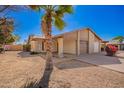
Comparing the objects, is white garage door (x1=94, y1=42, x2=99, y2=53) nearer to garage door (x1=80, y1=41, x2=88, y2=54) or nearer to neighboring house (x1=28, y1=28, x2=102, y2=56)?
neighboring house (x1=28, y1=28, x2=102, y2=56)

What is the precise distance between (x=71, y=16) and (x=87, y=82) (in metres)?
4.44

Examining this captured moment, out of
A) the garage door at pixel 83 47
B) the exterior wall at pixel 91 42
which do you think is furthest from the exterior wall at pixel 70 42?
the exterior wall at pixel 91 42

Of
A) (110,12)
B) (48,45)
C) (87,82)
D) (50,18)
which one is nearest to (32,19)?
(50,18)

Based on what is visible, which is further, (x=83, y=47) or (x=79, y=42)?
(x=83, y=47)

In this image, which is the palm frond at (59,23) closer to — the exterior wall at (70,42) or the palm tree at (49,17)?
the palm tree at (49,17)

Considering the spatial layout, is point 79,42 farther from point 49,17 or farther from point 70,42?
point 49,17

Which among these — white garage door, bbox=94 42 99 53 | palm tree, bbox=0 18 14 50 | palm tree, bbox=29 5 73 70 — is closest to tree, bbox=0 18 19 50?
palm tree, bbox=0 18 14 50

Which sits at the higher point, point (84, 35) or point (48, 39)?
point (84, 35)

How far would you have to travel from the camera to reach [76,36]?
15.9 meters

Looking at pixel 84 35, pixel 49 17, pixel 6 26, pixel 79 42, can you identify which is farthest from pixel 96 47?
pixel 49 17

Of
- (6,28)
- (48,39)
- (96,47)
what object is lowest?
(96,47)

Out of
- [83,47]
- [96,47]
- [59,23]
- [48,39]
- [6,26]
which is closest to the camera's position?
[48,39]

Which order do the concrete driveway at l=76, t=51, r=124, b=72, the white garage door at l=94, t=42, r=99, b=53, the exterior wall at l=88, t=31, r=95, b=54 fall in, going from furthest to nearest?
the white garage door at l=94, t=42, r=99, b=53 → the exterior wall at l=88, t=31, r=95, b=54 → the concrete driveway at l=76, t=51, r=124, b=72
